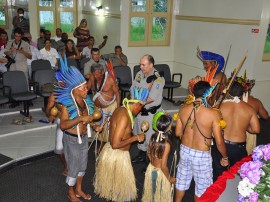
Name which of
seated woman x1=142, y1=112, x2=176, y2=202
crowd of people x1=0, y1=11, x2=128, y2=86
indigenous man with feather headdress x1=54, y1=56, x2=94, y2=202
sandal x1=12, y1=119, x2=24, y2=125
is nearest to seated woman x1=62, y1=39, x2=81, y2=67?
crowd of people x1=0, y1=11, x2=128, y2=86

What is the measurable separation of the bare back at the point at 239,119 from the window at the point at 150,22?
5785mm

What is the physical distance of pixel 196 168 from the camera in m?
3.80

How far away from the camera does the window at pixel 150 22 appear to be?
9523 mm

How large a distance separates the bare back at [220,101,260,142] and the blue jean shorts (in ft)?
1.85

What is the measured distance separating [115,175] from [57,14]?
9.01 metres

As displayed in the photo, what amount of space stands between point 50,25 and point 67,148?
8.58m

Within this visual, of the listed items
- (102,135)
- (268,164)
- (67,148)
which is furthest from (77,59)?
(268,164)

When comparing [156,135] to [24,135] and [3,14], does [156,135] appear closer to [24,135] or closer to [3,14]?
[24,135]

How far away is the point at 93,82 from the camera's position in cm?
557

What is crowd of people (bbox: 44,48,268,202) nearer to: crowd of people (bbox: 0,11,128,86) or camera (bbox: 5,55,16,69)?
A: crowd of people (bbox: 0,11,128,86)

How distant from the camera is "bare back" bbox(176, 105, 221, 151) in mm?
3633

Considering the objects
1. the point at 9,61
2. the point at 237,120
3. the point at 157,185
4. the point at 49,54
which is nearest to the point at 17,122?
the point at 9,61

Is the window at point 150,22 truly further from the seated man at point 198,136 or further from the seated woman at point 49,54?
the seated man at point 198,136

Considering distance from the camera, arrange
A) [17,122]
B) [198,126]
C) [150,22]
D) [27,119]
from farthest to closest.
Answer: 1. [150,22]
2. [27,119]
3. [17,122]
4. [198,126]
